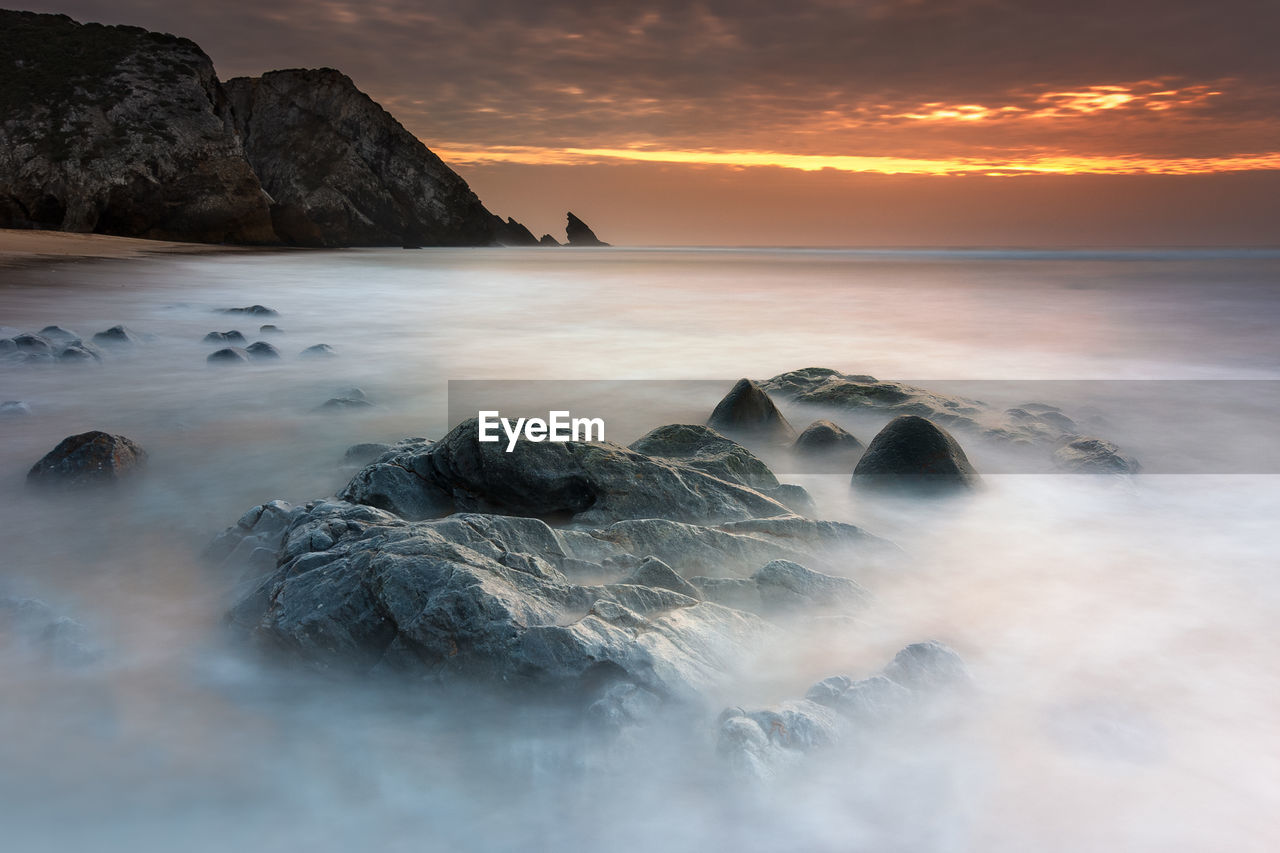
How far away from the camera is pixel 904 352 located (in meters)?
11.1

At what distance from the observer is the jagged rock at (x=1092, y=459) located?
4.67 metres

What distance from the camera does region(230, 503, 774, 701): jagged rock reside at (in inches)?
89.1

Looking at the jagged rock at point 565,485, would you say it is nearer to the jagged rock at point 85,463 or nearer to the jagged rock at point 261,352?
the jagged rock at point 85,463

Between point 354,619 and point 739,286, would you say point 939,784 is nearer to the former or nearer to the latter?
point 354,619

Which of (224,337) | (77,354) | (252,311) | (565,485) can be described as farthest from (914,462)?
(252,311)

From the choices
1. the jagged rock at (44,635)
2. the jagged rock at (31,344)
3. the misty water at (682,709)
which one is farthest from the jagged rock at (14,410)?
the jagged rock at (44,635)

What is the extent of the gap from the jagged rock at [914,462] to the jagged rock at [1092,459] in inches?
30.9

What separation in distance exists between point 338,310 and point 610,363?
21.8ft

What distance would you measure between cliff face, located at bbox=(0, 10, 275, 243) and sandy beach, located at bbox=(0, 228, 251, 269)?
225 inches

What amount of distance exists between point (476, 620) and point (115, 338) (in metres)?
7.93

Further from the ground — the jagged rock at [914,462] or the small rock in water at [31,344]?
the jagged rock at [914,462]

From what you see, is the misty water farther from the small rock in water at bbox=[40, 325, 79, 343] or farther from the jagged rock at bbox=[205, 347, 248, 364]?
the small rock in water at bbox=[40, 325, 79, 343]

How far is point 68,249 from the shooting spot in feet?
76.2

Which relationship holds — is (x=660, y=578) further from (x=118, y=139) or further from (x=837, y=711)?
(x=118, y=139)
